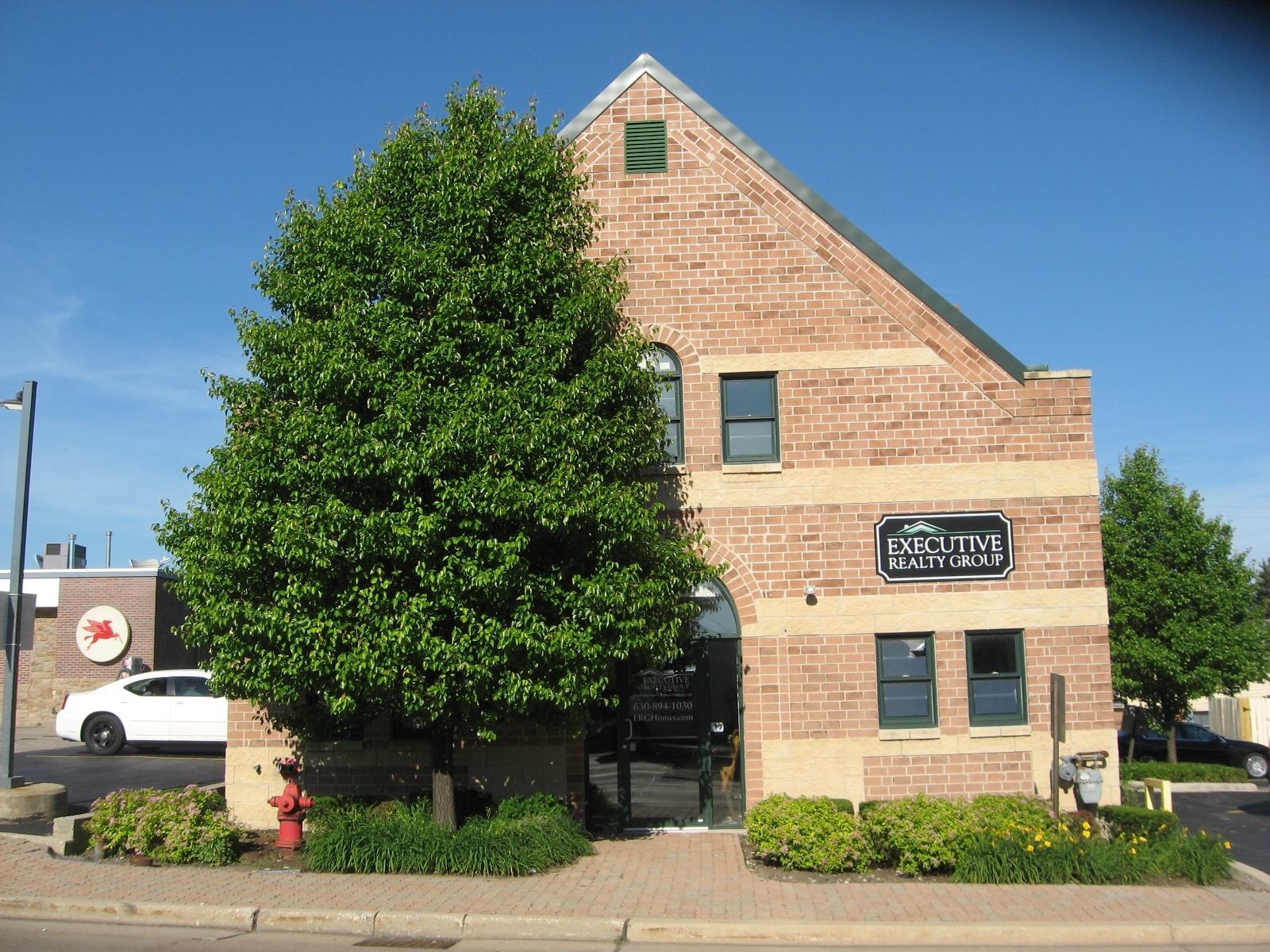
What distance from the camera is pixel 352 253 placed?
1128 centimetres

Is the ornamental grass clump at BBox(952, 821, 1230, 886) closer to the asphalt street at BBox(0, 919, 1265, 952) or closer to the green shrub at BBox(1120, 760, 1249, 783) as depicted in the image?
the asphalt street at BBox(0, 919, 1265, 952)

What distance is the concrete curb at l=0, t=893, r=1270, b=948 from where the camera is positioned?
8.69m

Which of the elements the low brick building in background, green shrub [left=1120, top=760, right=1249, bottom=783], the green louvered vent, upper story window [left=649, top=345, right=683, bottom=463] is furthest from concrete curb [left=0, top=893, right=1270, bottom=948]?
the low brick building in background

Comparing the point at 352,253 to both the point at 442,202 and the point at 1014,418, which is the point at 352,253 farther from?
the point at 1014,418

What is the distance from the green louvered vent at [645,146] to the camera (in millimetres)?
14438

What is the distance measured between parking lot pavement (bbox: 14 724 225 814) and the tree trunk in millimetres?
6414

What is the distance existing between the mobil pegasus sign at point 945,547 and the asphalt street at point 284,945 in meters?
5.54

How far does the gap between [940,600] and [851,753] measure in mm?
2210

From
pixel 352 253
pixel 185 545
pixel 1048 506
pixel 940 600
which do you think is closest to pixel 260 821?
pixel 185 545

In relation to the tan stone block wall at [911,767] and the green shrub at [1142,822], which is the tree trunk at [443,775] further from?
the green shrub at [1142,822]

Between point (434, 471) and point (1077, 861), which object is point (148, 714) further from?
point (1077, 861)

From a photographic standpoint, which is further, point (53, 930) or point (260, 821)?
point (260, 821)

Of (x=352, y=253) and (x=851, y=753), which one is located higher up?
(x=352, y=253)

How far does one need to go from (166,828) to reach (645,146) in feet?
33.1
